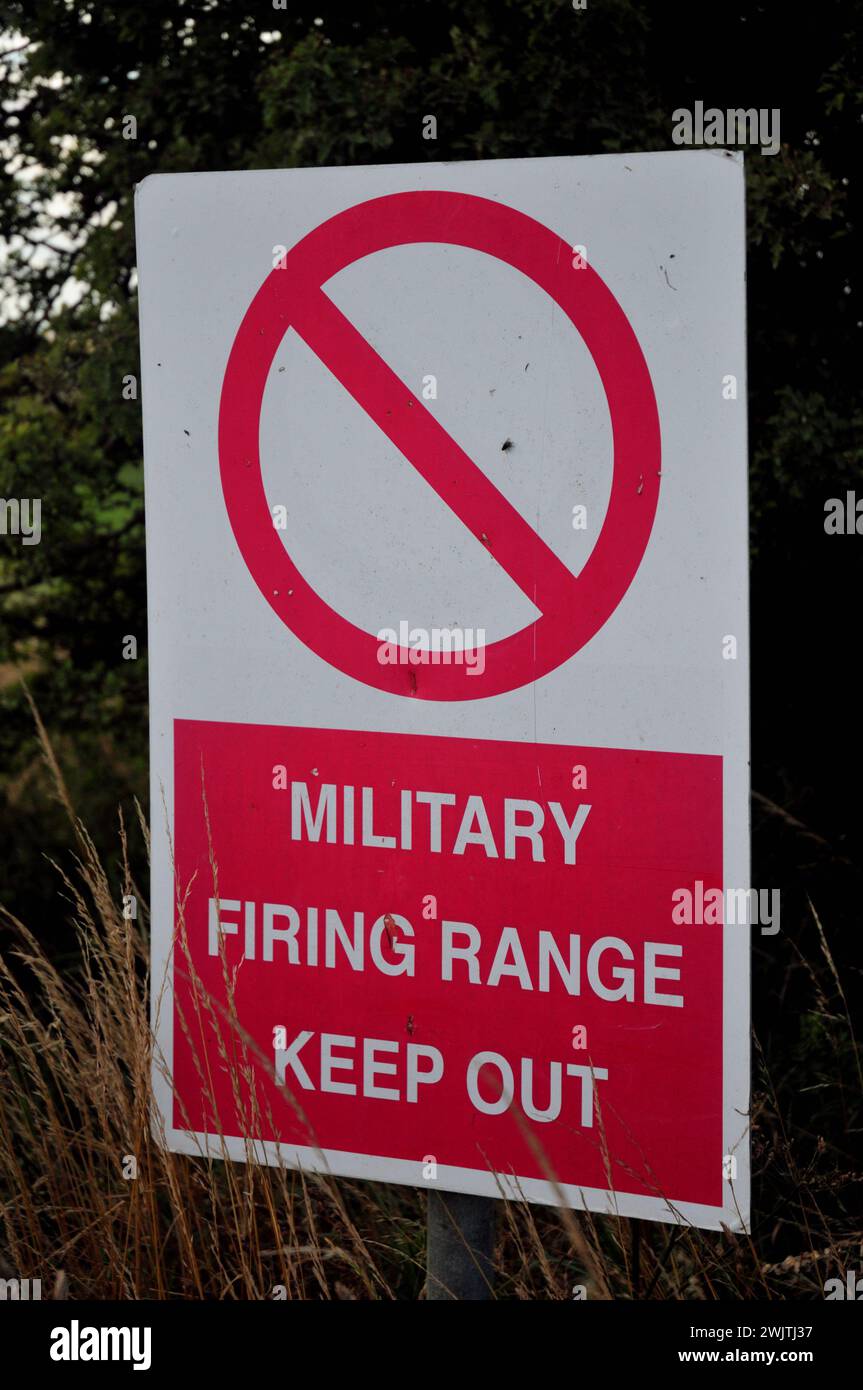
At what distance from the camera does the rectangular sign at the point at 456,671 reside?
138cm

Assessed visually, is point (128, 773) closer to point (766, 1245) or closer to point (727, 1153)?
point (766, 1245)

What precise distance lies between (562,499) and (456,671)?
247 mm

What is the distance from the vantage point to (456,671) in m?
1.47

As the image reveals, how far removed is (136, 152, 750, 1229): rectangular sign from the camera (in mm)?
1375

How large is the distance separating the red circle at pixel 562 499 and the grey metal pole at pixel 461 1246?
0.67m

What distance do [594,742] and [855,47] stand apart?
7.87 ft
